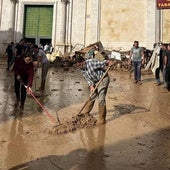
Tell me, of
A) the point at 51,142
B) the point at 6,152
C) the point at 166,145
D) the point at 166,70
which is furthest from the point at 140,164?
the point at 166,70

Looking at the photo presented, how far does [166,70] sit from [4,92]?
216 inches

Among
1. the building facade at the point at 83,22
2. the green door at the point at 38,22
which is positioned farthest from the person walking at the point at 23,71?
the green door at the point at 38,22

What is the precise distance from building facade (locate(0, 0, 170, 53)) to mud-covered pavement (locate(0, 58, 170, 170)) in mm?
14506

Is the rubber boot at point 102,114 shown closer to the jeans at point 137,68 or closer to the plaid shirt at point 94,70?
the plaid shirt at point 94,70

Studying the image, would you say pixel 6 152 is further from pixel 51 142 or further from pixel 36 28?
pixel 36 28

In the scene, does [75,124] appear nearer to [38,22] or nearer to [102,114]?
[102,114]

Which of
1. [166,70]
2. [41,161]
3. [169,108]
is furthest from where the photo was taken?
[166,70]

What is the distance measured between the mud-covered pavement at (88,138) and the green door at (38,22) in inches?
646

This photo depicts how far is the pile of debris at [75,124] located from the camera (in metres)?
6.29

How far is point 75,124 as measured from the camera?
6.69 meters

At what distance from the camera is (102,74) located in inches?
282

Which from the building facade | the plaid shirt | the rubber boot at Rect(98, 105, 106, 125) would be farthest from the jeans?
the building facade

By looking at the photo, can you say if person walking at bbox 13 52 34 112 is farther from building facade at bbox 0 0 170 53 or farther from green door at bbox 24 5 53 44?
green door at bbox 24 5 53 44

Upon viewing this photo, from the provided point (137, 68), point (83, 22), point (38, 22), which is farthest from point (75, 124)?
point (38, 22)
